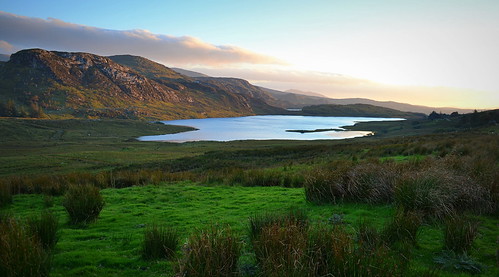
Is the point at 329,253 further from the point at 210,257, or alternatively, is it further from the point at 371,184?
the point at 371,184

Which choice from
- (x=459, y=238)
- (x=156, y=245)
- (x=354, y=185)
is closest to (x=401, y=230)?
(x=459, y=238)

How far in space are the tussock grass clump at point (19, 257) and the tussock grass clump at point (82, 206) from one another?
12.7 ft

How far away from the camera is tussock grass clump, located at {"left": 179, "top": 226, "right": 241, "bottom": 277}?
380 cm

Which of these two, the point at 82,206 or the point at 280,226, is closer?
the point at 280,226

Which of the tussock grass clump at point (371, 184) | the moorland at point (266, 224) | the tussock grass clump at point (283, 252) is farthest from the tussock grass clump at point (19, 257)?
Result: the tussock grass clump at point (371, 184)

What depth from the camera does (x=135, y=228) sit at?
24.8 ft

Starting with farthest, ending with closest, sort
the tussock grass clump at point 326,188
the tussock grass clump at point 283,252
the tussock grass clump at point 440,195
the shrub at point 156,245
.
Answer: the tussock grass clump at point 326,188 → the tussock grass clump at point 440,195 → the shrub at point 156,245 → the tussock grass clump at point 283,252

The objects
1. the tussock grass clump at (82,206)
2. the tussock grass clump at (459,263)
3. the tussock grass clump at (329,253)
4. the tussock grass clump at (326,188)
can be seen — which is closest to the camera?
the tussock grass clump at (329,253)

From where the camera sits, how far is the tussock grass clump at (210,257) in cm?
380

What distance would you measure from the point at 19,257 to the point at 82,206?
437 centimetres

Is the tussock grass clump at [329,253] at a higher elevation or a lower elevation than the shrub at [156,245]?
higher

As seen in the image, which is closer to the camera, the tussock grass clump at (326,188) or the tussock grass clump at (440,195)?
the tussock grass clump at (440,195)

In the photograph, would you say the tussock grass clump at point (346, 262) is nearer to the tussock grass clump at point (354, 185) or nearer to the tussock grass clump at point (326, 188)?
the tussock grass clump at point (354, 185)

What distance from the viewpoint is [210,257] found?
3.88 metres
